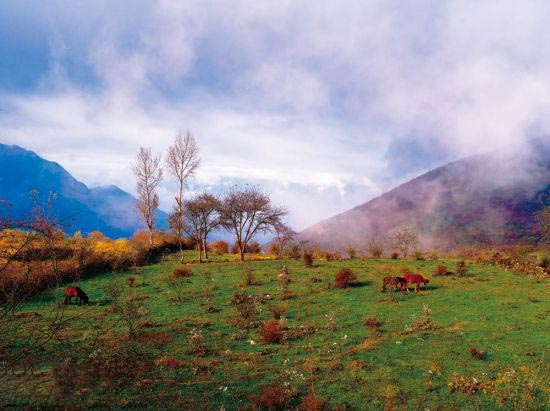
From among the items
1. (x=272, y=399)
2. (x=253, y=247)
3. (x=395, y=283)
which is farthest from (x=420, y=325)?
(x=253, y=247)

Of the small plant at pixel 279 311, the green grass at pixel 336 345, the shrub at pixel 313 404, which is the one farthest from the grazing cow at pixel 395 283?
the shrub at pixel 313 404

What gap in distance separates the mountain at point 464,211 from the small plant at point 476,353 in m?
97.1

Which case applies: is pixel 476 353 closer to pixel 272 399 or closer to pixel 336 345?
pixel 336 345

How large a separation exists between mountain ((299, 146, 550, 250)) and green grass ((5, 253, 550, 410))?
85930 mm

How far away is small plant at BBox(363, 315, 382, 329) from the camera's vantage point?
2111 cm

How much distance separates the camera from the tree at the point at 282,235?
5546 cm

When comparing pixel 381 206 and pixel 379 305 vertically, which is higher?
pixel 381 206

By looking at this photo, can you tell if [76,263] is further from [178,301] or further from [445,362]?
[445,362]

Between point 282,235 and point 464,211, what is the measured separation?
124 meters

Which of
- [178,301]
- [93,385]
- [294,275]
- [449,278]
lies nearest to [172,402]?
[93,385]

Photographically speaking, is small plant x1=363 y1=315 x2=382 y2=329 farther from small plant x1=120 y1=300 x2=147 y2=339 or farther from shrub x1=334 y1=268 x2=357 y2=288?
small plant x1=120 y1=300 x2=147 y2=339

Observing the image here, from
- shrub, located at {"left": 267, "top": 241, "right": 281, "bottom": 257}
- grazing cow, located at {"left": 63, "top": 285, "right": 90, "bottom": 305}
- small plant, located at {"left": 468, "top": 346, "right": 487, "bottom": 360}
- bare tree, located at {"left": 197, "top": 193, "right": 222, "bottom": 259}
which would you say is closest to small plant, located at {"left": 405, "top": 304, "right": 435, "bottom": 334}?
small plant, located at {"left": 468, "top": 346, "right": 487, "bottom": 360}

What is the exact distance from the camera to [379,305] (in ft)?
84.4

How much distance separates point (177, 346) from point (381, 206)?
183367mm
